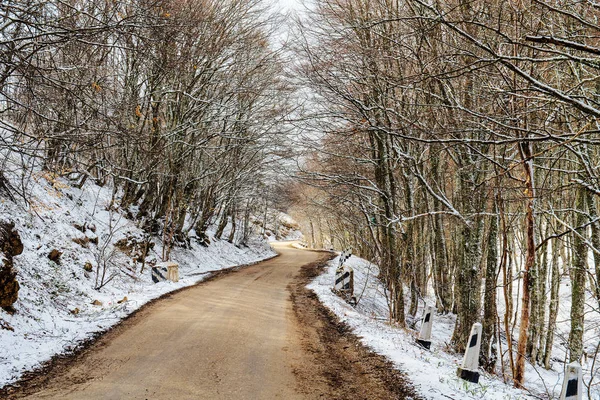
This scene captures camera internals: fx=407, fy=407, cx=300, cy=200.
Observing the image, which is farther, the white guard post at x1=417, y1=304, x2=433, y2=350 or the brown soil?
the white guard post at x1=417, y1=304, x2=433, y2=350

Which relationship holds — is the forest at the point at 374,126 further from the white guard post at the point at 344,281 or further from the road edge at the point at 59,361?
the road edge at the point at 59,361

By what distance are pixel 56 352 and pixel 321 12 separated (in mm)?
8549

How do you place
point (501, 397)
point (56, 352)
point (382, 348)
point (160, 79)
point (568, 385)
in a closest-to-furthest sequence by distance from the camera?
point (568, 385)
point (501, 397)
point (56, 352)
point (382, 348)
point (160, 79)

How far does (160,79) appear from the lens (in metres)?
15.9

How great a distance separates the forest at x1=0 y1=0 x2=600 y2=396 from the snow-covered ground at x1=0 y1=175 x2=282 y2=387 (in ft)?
3.70

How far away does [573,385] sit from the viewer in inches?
159

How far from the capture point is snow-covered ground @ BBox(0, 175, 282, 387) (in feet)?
20.0

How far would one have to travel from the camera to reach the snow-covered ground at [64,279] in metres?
6.10

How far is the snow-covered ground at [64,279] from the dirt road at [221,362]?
0.62 metres

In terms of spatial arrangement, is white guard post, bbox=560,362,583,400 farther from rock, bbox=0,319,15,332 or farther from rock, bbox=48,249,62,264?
rock, bbox=48,249,62,264

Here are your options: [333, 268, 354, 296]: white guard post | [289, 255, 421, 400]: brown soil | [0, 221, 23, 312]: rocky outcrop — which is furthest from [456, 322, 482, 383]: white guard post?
[333, 268, 354, 296]: white guard post

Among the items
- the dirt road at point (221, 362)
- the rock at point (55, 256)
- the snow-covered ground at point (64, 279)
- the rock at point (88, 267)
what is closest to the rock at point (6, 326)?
the snow-covered ground at point (64, 279)

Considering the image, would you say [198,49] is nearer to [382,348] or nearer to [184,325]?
[184,325]

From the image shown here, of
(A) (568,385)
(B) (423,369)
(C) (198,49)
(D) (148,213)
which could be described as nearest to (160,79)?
(C) (198,49)
